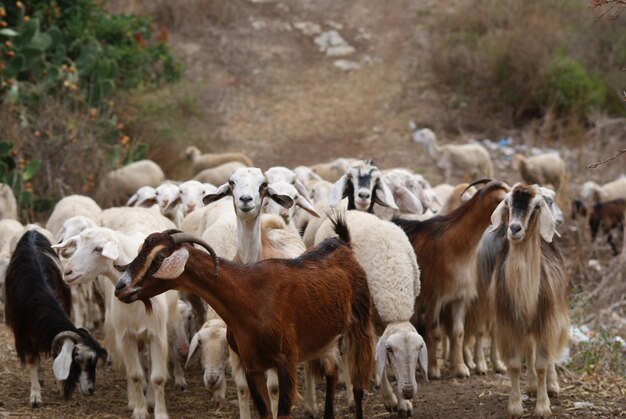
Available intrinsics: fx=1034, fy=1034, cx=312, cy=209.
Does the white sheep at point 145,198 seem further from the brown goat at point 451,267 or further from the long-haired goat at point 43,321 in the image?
the brown goat at point 451,267

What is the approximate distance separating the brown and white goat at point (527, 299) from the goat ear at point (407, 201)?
7.82ft

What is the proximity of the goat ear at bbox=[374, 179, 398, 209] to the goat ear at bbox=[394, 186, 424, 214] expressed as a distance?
2.42ft

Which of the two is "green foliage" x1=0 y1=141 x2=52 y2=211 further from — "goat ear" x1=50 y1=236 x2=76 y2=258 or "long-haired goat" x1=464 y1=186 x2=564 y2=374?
"long-haired goat" x1=464 y1=186 x2=564 y2=374

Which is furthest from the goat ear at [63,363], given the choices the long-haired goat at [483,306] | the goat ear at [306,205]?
the long-haired goat at [483,306]

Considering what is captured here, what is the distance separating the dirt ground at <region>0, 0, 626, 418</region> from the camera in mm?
20453

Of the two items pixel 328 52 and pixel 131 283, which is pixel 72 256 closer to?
pixel 131 283

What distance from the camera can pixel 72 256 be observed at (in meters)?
7.69

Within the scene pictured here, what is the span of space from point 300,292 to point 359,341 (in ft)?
3.02

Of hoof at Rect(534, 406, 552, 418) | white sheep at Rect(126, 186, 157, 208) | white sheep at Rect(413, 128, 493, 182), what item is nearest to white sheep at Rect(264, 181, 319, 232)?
white sheep at Rect(126, 186, 157, 208)

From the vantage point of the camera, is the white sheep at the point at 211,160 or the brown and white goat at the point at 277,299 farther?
the white sheep at the point at 211,160

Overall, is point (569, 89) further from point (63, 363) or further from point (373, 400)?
point (63, 363)

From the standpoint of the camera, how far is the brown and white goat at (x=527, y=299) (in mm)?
7348

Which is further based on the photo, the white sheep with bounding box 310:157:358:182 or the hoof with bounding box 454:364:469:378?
the white sheep with bounding box 310:157:358:182

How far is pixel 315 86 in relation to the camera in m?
23.4
